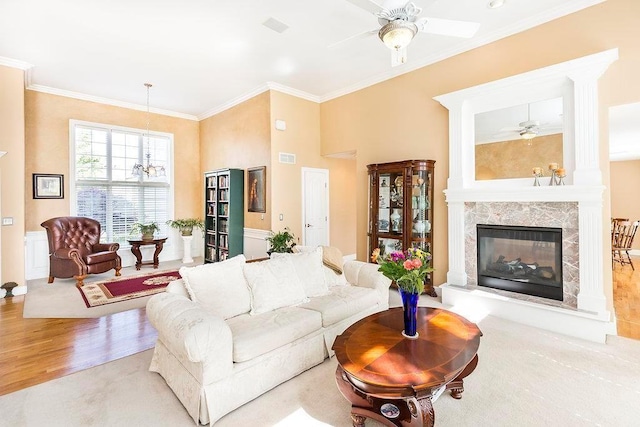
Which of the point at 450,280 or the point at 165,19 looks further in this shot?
the point at 450,280

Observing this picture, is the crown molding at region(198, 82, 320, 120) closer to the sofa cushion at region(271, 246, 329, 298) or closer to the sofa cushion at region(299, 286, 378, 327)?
the sofa cushion at region(271, 246, 329, 298)

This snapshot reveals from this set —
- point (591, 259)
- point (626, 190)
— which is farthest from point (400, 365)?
point (626, 190)

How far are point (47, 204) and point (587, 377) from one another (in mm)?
8152

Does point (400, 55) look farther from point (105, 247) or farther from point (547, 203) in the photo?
point (105, 247)

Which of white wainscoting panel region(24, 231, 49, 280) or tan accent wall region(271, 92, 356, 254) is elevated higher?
tan accent wall region(271, 92, 356, 254)

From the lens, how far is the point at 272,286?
2.84 meters

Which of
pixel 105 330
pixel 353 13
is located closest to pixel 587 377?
pixel 353 13

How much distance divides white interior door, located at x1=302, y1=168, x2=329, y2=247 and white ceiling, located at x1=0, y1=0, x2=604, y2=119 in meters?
1.62

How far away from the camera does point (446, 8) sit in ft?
11.1

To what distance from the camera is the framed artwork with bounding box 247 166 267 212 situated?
19.0ft

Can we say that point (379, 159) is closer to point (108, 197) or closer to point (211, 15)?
point (211, 15)

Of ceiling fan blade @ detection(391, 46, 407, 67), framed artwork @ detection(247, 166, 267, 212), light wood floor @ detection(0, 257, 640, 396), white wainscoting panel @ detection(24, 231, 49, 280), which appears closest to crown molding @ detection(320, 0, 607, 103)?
ceiling fan blade @ detection(391, 46, 407, 67)

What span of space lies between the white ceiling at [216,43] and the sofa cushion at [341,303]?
2.41m

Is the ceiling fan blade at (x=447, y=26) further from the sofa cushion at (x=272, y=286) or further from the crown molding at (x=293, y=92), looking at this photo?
the crown molding at (x=293, y=92)
